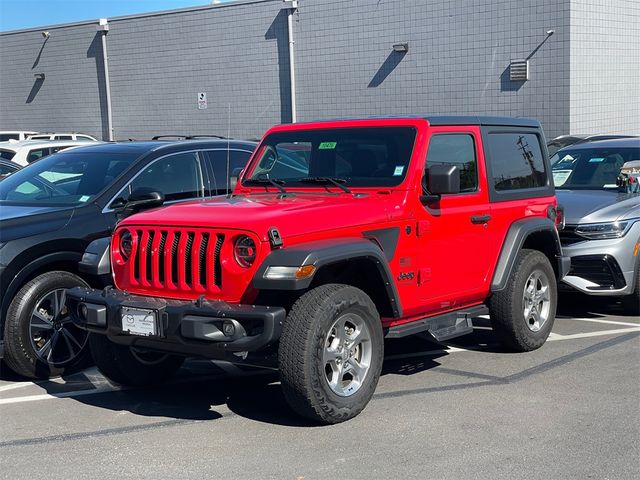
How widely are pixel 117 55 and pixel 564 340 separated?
83.7 feet

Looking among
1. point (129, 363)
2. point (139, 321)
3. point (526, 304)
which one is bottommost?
point (129, 363)

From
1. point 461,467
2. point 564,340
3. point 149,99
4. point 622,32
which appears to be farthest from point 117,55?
point 461,467

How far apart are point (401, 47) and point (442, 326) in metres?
19.2

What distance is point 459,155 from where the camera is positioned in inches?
277

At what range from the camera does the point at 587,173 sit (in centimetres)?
1018

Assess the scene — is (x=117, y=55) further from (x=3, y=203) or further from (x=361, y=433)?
(x=361, y=433)

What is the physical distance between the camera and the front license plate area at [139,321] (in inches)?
214

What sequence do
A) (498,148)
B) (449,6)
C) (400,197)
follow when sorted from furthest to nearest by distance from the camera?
(449,6) → (498,148) → (400,197)

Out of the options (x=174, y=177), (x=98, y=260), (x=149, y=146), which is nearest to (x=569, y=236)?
(x=174, y=177)

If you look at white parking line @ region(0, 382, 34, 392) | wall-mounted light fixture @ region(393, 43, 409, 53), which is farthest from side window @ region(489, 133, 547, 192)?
wall-mounted light fixture @ region(393, 43, 409, 53)

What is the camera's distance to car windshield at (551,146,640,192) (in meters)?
9.92

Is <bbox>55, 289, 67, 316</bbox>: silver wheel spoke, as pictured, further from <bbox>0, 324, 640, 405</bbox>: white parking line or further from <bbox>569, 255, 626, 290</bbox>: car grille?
<bbox>569, 255, 626, 290</bbox>: car grille

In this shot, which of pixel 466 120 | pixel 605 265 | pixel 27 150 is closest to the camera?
pixel 466 120

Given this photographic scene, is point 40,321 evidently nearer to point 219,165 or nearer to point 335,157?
point 219,165
